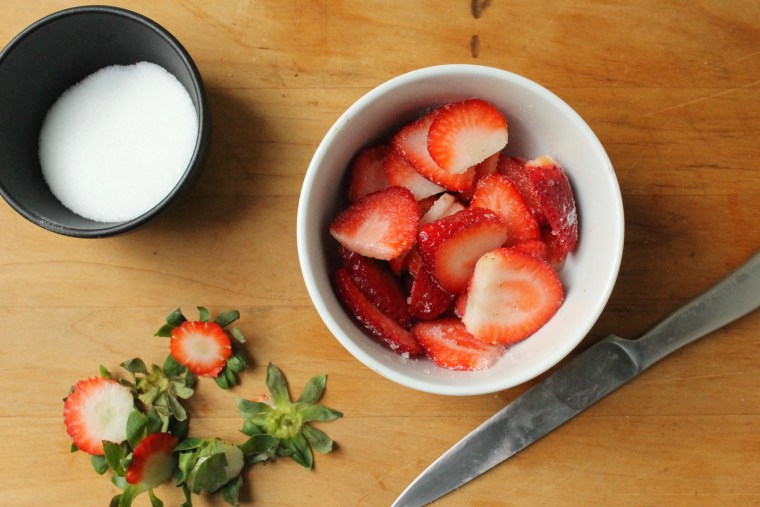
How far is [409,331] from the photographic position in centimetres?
83

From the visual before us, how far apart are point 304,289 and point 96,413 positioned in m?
0.30

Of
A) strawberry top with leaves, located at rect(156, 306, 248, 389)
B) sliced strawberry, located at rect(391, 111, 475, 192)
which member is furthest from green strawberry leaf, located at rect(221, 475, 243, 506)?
sliced strawberry, located at rect(391, 111, 475, 192)

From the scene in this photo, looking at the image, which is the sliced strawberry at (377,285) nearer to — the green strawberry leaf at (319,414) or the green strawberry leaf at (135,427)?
the green strawberry leaf at (319,414)

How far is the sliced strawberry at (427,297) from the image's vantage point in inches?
31.3

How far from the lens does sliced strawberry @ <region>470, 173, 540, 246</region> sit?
2.57 feet

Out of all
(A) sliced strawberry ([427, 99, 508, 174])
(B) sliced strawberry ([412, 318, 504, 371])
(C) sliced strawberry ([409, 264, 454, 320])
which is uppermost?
(A) sliced strawberry ([427, 99, 508, 174])

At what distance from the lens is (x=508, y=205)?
782mm

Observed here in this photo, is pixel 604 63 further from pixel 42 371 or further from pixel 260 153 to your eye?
pixel 42 371

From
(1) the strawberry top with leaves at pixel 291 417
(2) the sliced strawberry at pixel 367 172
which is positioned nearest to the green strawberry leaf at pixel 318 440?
(1) the strawberry top with leaves at pixel 291 417

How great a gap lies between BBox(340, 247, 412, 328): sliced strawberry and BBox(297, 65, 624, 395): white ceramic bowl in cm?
3

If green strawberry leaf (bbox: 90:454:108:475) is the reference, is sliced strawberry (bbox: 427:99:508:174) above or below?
above

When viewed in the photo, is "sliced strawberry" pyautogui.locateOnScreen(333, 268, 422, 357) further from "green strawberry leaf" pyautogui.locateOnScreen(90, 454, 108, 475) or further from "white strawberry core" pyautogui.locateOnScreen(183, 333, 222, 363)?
"green strawberry leaf" pyautogui.locateOnScreen(90, 454, 108, 475)

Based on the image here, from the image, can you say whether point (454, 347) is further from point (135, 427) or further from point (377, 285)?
point (135, 427)

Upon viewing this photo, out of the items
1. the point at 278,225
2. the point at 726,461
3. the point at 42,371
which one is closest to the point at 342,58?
the point at 278,225
